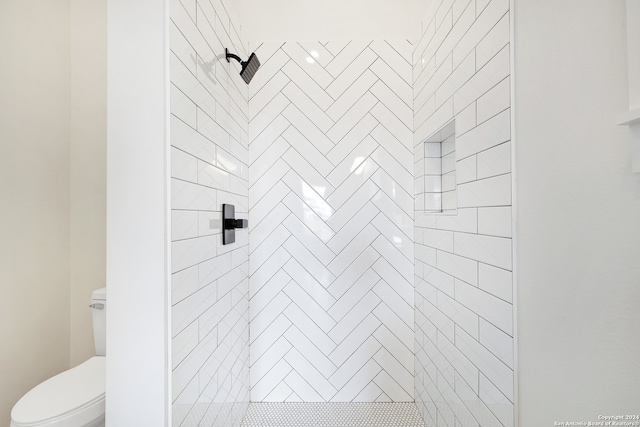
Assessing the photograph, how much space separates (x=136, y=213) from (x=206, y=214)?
0.42 meters

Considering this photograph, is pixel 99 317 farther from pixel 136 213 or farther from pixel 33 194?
pixel 136 213

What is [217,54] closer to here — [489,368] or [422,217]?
[422,217]

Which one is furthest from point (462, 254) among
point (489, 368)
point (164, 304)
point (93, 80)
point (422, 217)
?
point (93, 80)

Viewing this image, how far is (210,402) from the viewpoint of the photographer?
4.73 feet

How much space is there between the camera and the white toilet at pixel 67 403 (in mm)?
1244

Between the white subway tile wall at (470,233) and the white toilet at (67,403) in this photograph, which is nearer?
the white subway tile wall at (470,233)

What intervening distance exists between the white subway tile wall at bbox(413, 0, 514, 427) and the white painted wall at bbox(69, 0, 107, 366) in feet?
6.75

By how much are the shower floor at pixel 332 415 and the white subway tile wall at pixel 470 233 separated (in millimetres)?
169

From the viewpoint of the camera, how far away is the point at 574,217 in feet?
2.60

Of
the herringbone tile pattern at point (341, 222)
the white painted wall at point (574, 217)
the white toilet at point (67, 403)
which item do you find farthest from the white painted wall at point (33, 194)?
the white painted wall at point (574, 217)

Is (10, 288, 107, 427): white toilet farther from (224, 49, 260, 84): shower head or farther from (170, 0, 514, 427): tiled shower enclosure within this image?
(224, 49, 260, 84): shower head

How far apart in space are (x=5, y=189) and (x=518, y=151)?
2.35 meters

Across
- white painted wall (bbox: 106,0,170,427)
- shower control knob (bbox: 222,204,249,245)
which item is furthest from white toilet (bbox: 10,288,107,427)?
shower control knob (bbox: 222,204,249,245)

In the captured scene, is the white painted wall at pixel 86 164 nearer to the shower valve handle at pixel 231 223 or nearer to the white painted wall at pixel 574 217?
the shower valve handle at pixel 231 223
